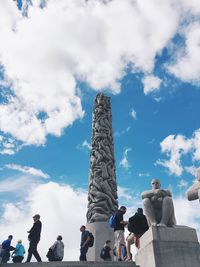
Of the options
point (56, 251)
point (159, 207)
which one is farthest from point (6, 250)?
point (159, 207)

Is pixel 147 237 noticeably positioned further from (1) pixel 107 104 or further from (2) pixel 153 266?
(1) pixel 107 104

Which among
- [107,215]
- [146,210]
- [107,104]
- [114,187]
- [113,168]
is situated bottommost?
[146,210]

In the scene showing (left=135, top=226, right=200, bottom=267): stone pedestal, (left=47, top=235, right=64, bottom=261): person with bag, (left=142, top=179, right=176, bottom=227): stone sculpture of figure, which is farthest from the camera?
(left=47, top=235, right=64, bottom=261): person with bag

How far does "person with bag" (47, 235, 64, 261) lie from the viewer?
1159 centimetres

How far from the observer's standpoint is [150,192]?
8.64 metres

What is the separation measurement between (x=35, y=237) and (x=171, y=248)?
5473mm

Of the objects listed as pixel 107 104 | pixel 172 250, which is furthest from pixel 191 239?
pixel 107 104

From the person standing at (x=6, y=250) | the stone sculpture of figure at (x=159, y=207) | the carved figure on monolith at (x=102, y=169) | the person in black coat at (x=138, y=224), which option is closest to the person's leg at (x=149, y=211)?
the stone sculpture of figure at (x=159, y=207)

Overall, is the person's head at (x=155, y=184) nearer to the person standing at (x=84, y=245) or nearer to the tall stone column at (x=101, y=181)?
the person standing at (x=84, y=245)

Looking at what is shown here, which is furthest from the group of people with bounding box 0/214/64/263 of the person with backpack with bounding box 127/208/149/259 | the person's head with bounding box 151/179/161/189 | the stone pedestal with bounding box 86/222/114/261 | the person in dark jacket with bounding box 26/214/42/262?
the stone pedestal with bounding box 86/222/114/261

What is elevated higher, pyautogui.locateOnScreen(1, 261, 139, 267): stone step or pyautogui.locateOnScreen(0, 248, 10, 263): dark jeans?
pyautogui.locateOnScreen(0, 248, 10, 263): dark jeans

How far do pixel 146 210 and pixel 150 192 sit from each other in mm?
482

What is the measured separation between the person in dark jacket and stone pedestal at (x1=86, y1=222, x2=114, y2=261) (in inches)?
262

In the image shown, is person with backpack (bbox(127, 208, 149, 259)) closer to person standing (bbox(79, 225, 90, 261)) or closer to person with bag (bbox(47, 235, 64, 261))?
person standing (bbox(79, 225, 90, 261))
